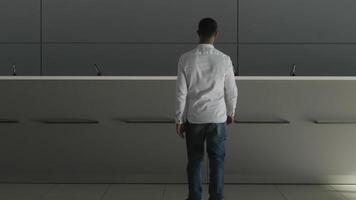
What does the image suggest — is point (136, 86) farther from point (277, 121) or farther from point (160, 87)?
point (277, 121)

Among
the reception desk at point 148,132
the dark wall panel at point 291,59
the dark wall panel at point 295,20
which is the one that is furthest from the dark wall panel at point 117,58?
the reception desk at point 148,132

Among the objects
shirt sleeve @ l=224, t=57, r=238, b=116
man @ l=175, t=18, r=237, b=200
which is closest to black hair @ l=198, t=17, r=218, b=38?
man @ l=175, t=18, r=237, b=200

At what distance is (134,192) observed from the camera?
4.18m

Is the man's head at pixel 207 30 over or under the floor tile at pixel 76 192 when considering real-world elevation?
over

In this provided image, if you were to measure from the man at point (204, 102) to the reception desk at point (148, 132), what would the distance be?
4.28ft

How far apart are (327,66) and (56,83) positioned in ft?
14.4

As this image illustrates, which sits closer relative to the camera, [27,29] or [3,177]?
[3,177]

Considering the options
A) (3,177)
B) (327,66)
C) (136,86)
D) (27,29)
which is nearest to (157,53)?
(27,29)

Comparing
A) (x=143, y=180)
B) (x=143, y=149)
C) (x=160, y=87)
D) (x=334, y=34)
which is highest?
(x=334, y=34)

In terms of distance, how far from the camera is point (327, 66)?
7.36 metres

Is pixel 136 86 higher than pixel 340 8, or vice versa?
pixel 340 8

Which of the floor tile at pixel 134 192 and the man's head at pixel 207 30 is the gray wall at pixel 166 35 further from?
the man's head at pixel 207 30

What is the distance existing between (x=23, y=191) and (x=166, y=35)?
12.4 ft

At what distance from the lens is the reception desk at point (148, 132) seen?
14.6 ft
